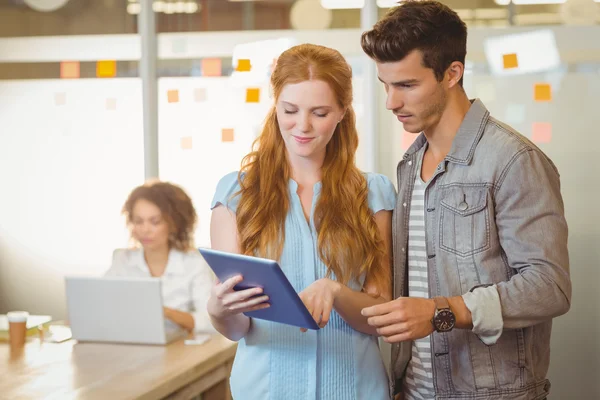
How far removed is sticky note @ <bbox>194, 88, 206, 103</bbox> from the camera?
15.2 ft

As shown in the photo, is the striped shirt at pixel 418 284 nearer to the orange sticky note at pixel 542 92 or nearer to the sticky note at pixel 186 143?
the orange sticky note at pixel 542 92

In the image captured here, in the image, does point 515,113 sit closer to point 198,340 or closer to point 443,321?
point 198,340

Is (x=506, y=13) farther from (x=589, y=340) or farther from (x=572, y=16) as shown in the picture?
(x=589, y=340)

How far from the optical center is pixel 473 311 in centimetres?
164

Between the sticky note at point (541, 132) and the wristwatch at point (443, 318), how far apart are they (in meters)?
2.57

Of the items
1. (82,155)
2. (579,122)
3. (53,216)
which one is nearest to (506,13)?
(579,122)

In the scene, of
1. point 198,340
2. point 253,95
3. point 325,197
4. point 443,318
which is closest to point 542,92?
point 253,95

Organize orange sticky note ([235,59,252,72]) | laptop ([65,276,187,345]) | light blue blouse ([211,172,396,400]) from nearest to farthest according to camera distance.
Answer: light blue blouse ([211,172,396,400]), laptop ([65,276,187,345]), orange sticky note ([235,59,252,72])

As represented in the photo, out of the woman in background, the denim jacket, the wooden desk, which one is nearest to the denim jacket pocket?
the denim jacket

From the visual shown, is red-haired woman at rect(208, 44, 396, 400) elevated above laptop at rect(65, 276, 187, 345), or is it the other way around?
red-haired woman at rect(208, 44, 396, 400)

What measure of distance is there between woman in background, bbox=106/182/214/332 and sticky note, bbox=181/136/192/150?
1.15 ft

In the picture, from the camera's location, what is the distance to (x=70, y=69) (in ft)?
15.9

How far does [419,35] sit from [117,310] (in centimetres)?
178

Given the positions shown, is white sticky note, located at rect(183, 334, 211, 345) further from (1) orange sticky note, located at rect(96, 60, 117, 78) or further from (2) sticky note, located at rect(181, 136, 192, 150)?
(1) orange sticky note, located at rect(96, 60, 117, 78)
